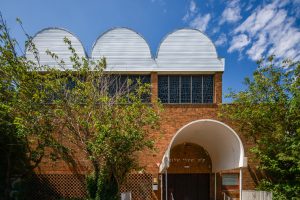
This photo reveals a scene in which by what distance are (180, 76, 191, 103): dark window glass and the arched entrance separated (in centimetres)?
215

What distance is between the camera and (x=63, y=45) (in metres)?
12.8

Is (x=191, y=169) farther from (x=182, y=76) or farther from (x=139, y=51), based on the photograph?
(x=139, y=51)

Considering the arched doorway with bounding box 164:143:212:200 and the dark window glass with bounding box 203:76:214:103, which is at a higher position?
the dark window glass with bounding box 203:76:214:103

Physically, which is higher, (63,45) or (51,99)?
(63,45)

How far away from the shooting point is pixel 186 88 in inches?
504

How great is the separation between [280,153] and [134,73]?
7.49 meters

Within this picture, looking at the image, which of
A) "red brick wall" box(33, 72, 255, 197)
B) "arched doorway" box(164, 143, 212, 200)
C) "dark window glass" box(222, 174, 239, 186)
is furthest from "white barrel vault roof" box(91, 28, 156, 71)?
"dark window glass" box(222, 174, 239, 186)

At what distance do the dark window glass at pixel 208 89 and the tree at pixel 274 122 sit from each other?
86.2 inches

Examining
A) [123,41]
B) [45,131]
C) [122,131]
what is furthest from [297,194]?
[123,41]

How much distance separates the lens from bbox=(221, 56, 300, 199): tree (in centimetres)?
927

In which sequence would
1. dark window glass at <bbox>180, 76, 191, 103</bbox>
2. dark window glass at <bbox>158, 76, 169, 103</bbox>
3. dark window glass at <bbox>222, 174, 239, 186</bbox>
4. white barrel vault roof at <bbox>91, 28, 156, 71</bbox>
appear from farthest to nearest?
dark window glass at <bbox>180, 76, 191, 103</bbox>
dark window glass at <bbox>158, 76, 169, 103</bbox>
white barrel vault roof at <bbox>91, 28, 156, 71</bbox>
dark window glass at <bbox>222, 174, 239, 186</bbox>

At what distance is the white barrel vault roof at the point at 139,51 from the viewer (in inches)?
492

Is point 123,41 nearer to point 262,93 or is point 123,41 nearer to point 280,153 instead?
point 262,93

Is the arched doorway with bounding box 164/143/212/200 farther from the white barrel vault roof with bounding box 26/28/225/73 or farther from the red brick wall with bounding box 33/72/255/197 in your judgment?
the white barrel vault roof with bounding box 26/28/225/73
